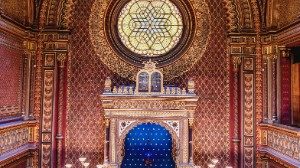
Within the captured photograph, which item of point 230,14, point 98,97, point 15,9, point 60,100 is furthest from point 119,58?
point 230,14

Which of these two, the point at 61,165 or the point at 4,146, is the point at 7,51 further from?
the point at 61,165

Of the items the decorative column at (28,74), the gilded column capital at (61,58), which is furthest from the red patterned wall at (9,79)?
the gilded column capital at (61,58)

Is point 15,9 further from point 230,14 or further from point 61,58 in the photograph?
point 230,14

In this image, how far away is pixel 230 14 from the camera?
9.92 meters

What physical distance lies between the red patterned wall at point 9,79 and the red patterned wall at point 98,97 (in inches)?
52.6

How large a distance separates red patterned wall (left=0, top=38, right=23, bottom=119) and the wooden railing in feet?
19.8

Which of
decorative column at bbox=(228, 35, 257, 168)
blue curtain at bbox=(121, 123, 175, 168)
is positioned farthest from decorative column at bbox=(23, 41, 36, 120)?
decorative column at bbox=(228, 35, 257, 168)

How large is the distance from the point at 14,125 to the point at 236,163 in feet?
18.1

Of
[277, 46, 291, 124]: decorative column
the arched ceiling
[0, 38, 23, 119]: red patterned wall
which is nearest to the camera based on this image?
[0, 38, 23, 119]: red patterned wall

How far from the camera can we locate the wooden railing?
7367 mm

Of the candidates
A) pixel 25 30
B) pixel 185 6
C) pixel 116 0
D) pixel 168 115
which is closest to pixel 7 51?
pixel 25 30

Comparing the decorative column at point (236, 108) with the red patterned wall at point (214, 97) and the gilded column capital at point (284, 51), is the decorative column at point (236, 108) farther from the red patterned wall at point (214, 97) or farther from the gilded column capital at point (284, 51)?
the gilded column capital at point (284, 51)

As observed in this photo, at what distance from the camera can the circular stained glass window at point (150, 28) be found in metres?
10.2

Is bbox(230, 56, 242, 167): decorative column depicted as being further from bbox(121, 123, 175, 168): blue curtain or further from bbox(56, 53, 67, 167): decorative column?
bbox(56, 53, 67, 167): decorative column
